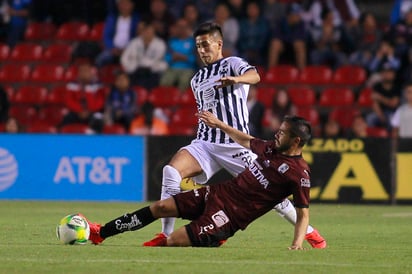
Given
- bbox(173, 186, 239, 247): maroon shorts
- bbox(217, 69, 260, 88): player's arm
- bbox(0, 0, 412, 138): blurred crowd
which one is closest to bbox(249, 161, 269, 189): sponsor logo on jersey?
bbox(173, 186, 239, 247): maroon shorts

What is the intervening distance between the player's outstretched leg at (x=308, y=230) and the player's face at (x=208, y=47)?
1.58m

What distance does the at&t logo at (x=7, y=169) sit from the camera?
18.4 m

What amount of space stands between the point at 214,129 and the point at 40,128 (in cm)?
1081

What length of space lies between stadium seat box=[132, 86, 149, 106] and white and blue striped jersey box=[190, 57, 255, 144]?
400 inches

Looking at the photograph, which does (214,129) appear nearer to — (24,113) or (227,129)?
(227,129)

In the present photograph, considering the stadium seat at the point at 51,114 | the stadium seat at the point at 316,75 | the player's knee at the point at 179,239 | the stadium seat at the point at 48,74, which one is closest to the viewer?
the player's knee at the point at 179,239

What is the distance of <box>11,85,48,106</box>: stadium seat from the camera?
73.0 feet

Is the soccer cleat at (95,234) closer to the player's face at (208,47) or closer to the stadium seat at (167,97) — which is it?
the player's face at (208,47)

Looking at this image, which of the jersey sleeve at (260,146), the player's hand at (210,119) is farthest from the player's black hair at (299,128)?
the player's hand at (210,119)

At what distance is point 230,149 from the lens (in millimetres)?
10594

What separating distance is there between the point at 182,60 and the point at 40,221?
8330 mm

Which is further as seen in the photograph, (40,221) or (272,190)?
(40,221)

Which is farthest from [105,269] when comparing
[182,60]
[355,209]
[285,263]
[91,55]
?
[91,55]

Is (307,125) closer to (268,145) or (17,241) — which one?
(268,145)
